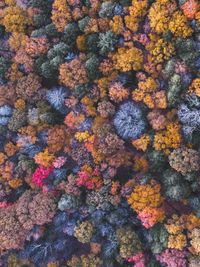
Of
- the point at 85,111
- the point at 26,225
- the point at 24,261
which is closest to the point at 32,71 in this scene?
the point at 85,111

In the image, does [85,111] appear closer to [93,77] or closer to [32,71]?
[93,77]

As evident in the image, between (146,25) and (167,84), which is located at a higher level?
(146,25)

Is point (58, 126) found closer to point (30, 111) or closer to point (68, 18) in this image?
point (30, 111)

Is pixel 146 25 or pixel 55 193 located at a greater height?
pixel 146 25

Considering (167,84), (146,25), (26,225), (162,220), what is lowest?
(26,225)

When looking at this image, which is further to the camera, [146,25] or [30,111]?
[30,111]

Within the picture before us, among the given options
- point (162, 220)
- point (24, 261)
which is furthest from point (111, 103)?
point (24, 261)
